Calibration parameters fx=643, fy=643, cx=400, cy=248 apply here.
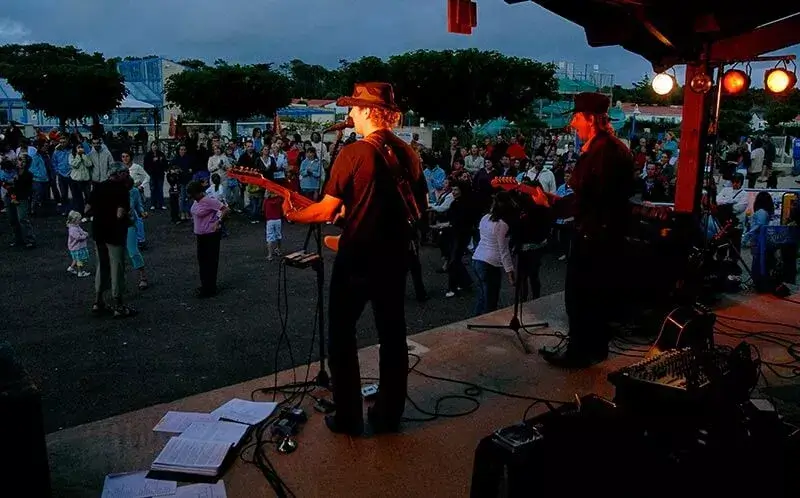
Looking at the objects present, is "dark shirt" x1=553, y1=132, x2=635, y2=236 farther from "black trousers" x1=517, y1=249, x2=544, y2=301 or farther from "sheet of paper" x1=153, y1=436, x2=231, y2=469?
"sheet of paper" x1=153, y1=436, x2=231, y2=469

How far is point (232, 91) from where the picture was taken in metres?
24.0

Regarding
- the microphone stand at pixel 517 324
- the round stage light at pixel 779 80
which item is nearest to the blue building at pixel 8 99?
the microphone stand at pixel 517 324

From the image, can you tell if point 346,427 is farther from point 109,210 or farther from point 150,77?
point 150,77

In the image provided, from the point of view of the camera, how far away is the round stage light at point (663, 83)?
737 centimetres

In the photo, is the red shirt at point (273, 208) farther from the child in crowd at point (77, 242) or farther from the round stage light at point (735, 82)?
the round stage light at point (735, 82)

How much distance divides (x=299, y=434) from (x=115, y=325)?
481cm

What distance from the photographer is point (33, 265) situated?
10.6m

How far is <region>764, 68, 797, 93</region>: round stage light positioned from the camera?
7.23 m

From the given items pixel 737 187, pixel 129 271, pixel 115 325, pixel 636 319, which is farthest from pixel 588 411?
pixel 737 187

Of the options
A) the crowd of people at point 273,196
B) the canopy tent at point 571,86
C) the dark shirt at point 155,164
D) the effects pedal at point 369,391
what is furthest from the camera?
the canopy tent at point 571,86

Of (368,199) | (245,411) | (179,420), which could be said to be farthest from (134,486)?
(368,199)

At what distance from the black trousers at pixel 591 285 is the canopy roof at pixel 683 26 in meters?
1.91

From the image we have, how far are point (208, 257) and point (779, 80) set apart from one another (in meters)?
7.37

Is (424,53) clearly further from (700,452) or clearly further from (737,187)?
(700,452)
